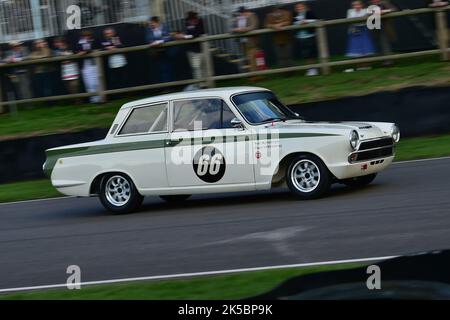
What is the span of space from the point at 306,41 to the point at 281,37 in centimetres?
56

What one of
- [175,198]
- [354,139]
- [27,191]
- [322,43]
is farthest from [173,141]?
[322,43]

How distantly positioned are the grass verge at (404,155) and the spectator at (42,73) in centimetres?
416

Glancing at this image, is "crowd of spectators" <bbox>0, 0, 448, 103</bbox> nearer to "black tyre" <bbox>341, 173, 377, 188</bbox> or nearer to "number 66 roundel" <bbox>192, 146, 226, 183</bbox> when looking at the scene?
"black tyre" <bbox>341, 173, 377, 188</bbox>

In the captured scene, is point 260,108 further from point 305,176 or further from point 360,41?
point 360,41

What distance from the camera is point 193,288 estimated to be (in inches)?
317

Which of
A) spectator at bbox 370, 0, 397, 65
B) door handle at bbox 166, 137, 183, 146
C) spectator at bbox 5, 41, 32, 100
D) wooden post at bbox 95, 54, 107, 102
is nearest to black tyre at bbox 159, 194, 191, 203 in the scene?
door handle at bbox 166, 137, 183, 146

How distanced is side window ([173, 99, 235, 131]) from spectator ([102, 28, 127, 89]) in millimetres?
8402

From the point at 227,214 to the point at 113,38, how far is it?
10.5 metres

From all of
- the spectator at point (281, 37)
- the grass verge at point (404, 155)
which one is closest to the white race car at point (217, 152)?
the grass verge at point (404, 155)

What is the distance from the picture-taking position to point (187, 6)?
2327 cm

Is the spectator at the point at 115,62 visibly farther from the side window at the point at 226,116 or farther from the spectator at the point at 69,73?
the side window at the point at 226,116

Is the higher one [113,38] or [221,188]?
[113,38]
